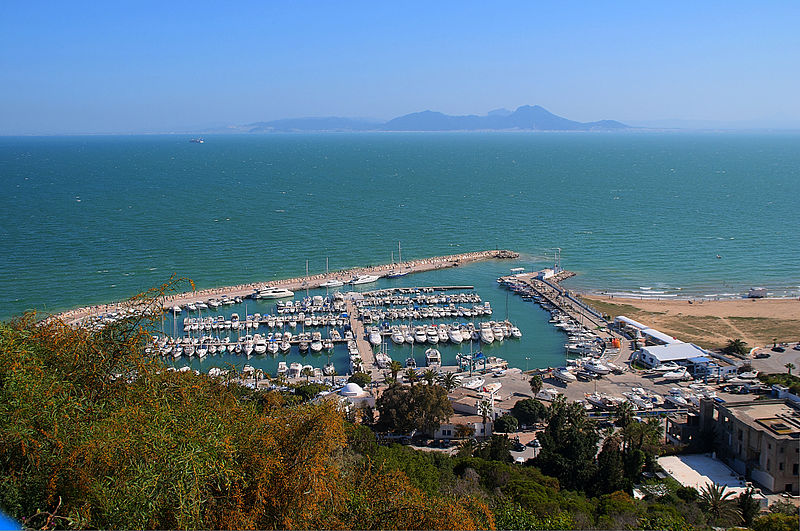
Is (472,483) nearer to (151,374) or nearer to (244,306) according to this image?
(151,374)

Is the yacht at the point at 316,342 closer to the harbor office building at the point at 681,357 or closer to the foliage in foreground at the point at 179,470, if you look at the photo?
the harbor office building at the point at 681,357

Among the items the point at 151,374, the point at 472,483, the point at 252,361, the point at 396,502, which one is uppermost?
the point at 151,374

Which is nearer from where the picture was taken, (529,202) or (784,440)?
(784,440)

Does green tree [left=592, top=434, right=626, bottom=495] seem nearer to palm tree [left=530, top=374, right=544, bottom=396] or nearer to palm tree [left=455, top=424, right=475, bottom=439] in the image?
palm tree [left=455, top=424, right=475, bottom=439]

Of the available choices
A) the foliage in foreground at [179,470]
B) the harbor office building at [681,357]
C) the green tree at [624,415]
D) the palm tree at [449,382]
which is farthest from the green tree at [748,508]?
the harbor office building at [681,357]

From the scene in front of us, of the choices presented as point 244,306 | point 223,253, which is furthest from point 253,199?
point 244,306

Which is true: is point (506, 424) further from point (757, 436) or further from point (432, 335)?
point (432, 335)

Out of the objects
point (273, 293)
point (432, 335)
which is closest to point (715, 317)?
point (432, 335)
